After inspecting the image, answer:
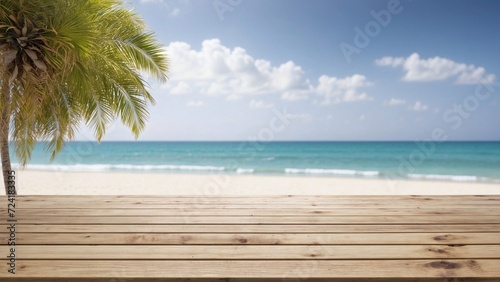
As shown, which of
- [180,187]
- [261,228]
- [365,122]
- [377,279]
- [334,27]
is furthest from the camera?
[365,122]

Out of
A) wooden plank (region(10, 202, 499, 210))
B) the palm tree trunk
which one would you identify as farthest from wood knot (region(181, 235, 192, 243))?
the palm tree trunk

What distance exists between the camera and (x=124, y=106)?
4898 mm

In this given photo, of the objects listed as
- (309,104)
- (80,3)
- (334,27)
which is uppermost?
(334,27)

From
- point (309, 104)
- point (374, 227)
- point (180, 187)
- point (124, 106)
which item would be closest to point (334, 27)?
point (309, 104)

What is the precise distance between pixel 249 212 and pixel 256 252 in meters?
0.82

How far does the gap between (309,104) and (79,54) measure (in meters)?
32.1

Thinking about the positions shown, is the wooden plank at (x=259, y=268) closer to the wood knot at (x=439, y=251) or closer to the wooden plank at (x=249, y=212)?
the wood knot at (x=439, y=251)

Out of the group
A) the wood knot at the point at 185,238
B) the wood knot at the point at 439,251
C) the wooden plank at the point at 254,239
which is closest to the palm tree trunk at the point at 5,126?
the wooden plank at the point at 254,239

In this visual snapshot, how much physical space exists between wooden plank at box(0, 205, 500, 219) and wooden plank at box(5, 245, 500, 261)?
0.67 m

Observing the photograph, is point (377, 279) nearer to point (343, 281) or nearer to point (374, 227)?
point (343, 281)

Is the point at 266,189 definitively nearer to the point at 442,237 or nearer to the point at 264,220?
the point at 264,220

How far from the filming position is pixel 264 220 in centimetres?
234

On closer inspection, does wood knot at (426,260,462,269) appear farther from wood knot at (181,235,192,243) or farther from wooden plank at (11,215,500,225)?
wood knot at (181,235,192,243)

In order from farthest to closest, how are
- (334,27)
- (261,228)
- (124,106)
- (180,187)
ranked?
(334,27) < (180,187) < (124,106) < (261,228)
